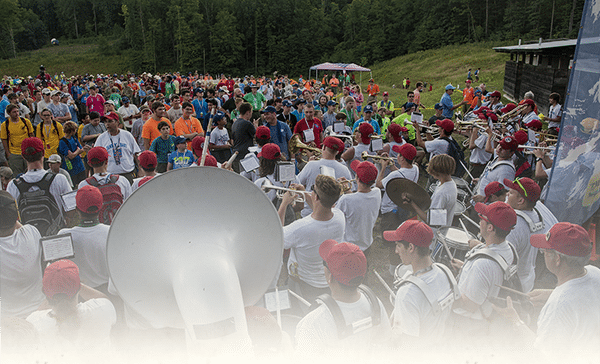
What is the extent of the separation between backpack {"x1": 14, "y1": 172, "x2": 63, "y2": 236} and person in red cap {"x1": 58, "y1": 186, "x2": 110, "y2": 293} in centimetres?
145

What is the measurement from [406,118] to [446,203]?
4.94m

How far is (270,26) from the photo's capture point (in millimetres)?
63625

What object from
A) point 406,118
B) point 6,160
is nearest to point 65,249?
point 6,160

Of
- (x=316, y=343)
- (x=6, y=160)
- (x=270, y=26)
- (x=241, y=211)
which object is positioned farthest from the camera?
(x=270, y=26)

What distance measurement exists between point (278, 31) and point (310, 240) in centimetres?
6607

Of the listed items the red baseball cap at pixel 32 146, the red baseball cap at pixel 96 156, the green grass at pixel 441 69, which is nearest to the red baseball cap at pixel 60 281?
the red baseball cap at pixel 96 156

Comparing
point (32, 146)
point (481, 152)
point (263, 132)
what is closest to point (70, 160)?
point (32, 146)

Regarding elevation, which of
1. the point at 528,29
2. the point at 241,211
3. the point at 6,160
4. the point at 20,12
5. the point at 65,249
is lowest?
the point at 6,160

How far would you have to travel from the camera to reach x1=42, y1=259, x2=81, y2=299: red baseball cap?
2.13 meters

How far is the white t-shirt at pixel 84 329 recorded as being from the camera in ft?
7.14

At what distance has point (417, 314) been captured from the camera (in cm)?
231

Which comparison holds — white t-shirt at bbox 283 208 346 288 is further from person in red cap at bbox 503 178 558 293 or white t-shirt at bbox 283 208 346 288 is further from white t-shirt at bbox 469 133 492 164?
white t-shirt at bbox 469 133 492 164

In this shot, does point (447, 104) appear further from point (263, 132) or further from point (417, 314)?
point (417, 314)

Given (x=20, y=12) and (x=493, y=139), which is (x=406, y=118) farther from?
(x=20, y=12)
